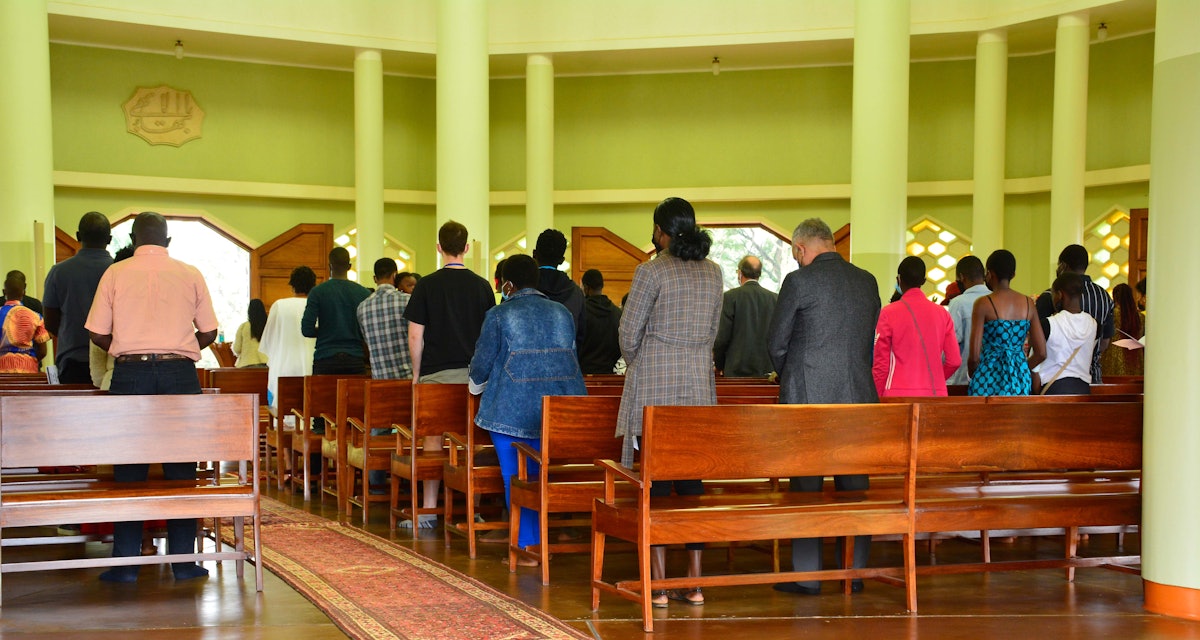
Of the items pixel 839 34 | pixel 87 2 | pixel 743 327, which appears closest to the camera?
pixel 743 327

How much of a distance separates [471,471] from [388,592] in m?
1.06

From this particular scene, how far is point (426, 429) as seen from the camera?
648 cm

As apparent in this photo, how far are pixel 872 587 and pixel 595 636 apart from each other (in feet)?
5.02

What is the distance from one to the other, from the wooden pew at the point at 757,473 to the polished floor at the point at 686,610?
149 millimetres

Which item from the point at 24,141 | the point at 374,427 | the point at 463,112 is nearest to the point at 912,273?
the point at 374,427

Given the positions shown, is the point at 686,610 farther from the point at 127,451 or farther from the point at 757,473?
the point at 127,451

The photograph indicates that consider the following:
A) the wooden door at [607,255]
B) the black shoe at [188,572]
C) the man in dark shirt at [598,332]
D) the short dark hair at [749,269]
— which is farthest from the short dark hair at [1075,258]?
the wooden door at [607,255]

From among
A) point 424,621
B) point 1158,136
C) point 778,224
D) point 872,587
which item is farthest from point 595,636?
point 778,224

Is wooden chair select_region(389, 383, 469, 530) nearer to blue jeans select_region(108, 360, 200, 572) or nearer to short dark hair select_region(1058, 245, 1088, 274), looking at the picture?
blue jeans select_region(108, 360, 200, 572)

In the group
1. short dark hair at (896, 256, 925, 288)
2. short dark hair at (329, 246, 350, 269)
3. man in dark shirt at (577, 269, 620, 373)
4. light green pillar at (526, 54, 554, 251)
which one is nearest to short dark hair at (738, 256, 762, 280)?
man in dark shirt at (577, 269, 620, 373)

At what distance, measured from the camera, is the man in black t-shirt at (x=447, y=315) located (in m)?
6.77

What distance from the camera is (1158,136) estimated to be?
15.4 ft

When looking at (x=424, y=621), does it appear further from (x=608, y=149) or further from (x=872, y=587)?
(x=608, y=149)

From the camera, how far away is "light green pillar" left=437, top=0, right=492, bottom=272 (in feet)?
46.0
